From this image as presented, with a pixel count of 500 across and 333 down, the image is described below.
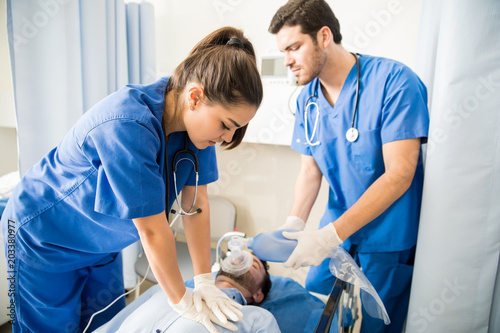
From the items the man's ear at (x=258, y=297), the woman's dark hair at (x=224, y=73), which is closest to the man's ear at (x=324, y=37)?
the woman's dark hair at (x=224, y=73)

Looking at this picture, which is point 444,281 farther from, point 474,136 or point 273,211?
point 273,211

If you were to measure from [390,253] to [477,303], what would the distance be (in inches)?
13.2

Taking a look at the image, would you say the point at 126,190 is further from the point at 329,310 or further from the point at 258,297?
the point at 258,297

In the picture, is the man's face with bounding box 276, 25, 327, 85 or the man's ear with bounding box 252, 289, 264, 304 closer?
the man's face with bounding box 276, 25, 327, 85

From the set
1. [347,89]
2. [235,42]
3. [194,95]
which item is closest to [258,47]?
[347,89]

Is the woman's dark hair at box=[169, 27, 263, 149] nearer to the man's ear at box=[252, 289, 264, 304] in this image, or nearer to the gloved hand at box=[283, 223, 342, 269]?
the gloved hand at box=[283, 223, 342, 269]

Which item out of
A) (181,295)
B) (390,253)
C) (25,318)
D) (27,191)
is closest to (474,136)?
(390,253)

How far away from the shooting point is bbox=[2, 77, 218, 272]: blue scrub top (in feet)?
2.31

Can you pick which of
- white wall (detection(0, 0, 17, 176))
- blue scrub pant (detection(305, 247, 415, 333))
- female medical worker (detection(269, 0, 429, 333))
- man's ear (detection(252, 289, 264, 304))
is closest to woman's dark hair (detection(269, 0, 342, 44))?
female medical worker (detection(269, 0, 429, 333))

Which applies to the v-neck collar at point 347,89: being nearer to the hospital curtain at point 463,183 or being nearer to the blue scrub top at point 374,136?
the blue scrub top at point 374,136

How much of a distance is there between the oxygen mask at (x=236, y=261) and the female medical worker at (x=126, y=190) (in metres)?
0.27

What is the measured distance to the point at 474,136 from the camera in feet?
2.74

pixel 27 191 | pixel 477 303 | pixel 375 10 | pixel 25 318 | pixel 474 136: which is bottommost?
pixel 25 318

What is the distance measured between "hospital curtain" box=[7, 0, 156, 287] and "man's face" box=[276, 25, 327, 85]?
45.3 inches
